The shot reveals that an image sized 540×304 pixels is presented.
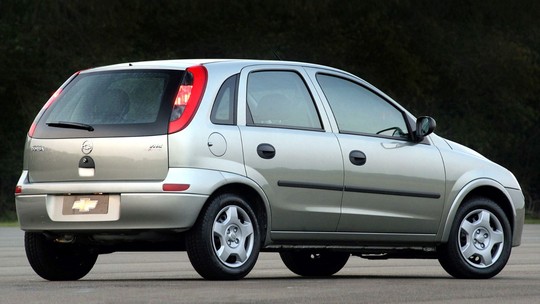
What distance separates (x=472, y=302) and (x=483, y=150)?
38808 millimetres

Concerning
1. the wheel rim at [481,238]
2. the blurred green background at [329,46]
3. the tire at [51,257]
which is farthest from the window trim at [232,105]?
the blurred green background at [329,46]

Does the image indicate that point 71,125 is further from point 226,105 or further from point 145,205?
point 226,105

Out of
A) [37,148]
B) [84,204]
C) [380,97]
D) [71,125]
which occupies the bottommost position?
[84,204]

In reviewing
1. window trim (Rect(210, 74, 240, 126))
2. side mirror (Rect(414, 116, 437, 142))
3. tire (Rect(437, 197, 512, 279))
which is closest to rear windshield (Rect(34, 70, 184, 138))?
window trim (Rect(210, 74, 240, 126))

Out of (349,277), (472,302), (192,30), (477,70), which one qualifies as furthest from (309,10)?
(472,302)

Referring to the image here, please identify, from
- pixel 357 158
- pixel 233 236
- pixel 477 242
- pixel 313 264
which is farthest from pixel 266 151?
pixel 477 242

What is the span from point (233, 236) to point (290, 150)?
821mm

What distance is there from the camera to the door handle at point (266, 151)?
11.1 metres

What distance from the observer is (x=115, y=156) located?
35.5ft

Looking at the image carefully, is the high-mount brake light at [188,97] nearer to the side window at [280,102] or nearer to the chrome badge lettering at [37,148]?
the side window at [280,102]

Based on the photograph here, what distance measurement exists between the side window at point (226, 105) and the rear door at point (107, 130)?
12.7 inches

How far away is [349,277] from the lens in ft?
40.4

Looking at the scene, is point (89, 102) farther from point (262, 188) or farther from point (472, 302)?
point (472, 302)

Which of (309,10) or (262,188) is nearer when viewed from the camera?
(262,188)
